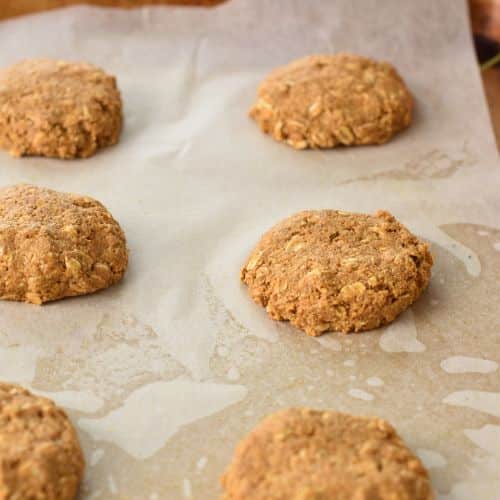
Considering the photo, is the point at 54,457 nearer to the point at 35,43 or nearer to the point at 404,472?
the point at 404,472

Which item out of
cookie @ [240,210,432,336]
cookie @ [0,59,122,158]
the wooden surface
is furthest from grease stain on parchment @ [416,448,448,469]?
the wooden surface

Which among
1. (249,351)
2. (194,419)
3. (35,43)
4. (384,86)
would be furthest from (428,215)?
(35,43)

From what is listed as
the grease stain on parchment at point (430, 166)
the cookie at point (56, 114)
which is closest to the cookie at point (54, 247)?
the cookie at point (56, 114)

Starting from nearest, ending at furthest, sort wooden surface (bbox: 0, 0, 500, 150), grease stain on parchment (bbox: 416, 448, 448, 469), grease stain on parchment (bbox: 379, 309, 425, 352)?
grease stain on parchment (bbox: 416, 448, 448, 469), grease stain on parchment (bbox: 379, 309, 425, 352), wooden surface (bbox: 0, 0, 500, 150)

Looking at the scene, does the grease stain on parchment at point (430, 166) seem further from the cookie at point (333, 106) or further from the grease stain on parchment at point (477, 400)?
the grease stain on parchment at point (477, 400)

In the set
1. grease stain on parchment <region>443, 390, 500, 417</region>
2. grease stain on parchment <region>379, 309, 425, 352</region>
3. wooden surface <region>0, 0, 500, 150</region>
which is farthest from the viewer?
wooden surface <region>0, 0, 500, 150</region>

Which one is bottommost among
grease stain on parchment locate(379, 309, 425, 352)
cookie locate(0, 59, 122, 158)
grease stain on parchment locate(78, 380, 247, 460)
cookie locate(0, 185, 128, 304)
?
grease stain on parchment locate(379, 309, 425, 352)

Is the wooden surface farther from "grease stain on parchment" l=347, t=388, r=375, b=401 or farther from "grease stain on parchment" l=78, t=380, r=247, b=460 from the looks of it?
"grease stain on parchment" l=78, t=380, r=247, b=460
